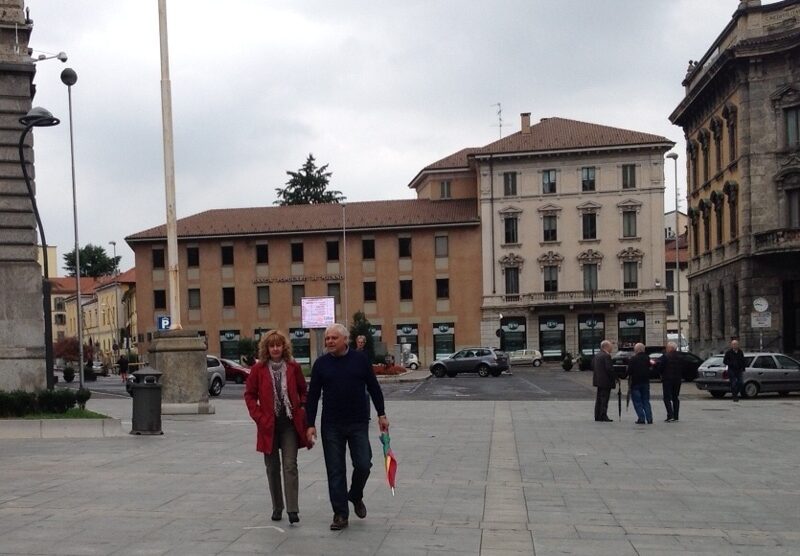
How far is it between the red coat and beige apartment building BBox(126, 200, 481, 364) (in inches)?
2697

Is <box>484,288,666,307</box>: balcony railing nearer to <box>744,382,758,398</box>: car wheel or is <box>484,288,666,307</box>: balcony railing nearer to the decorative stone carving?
the decorative stone carving

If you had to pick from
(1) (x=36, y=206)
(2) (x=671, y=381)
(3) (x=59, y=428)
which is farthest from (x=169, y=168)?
(2) (x=671, y=381)

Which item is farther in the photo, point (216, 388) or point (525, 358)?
point (525, 358)

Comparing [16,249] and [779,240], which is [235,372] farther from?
[16,249]

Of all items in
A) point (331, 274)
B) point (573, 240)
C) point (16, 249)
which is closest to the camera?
point (16, 249)

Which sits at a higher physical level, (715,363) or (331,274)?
(331,274)

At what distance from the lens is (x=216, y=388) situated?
39.0 m

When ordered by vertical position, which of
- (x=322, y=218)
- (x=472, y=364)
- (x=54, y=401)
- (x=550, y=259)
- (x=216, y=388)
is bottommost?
(x=472, y=364)

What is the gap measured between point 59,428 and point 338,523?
404 inches

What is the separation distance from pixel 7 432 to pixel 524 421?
10.5 metres

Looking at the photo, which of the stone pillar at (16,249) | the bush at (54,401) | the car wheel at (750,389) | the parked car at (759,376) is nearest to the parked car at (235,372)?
the parked car at (759,376)

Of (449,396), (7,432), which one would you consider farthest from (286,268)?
(7,432)

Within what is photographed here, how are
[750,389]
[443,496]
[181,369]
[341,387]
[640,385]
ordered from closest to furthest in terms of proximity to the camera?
[341,387] → [443,496] → [640,385] → [181,369] → [750,389]

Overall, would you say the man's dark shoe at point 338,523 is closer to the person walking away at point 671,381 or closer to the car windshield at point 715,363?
the person walking away at point 671,381
